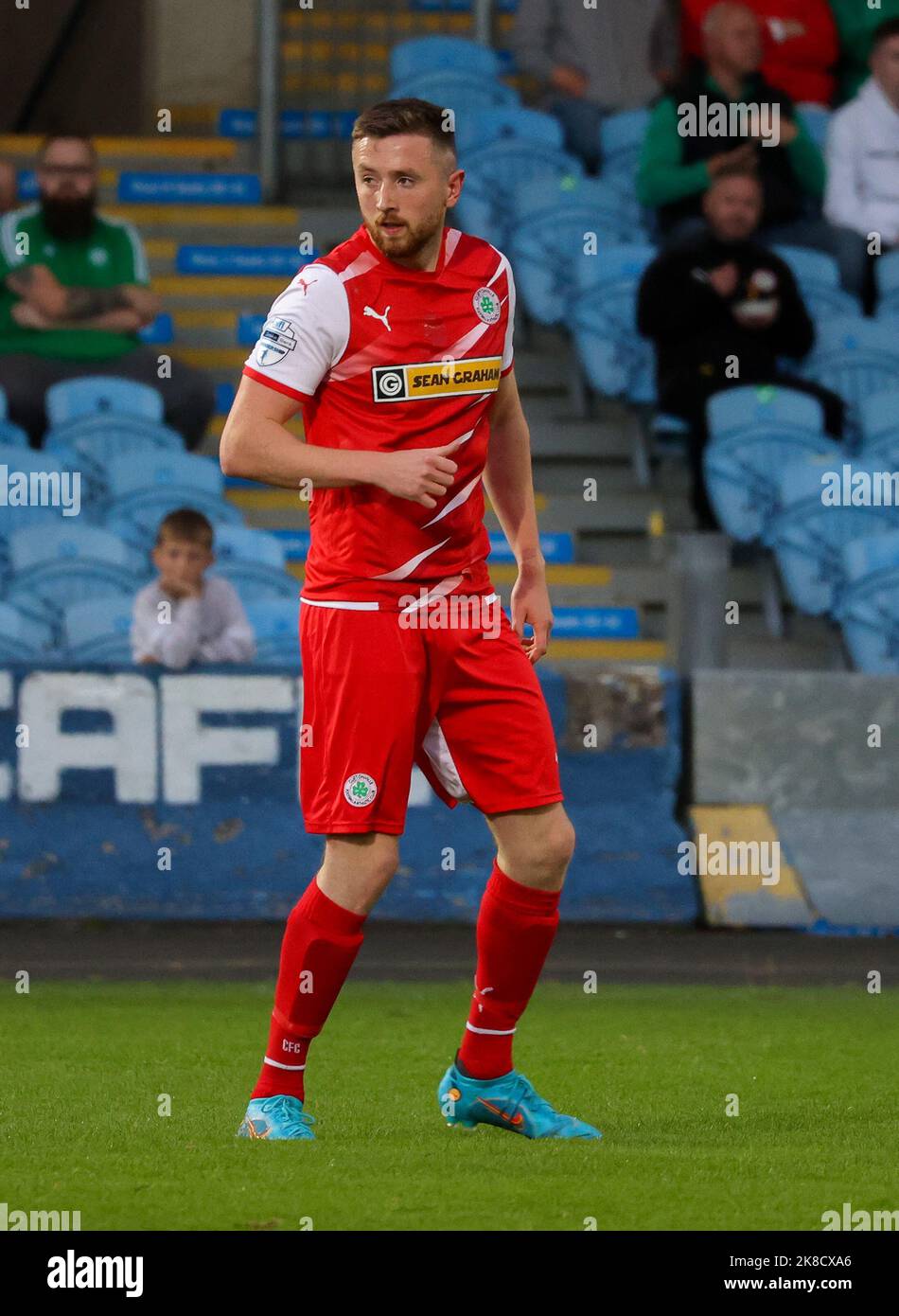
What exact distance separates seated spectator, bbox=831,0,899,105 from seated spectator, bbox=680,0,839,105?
0.32 feet

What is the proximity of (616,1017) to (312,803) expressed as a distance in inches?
117

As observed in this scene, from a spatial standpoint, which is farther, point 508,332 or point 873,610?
point 873,610

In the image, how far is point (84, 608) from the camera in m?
10.6

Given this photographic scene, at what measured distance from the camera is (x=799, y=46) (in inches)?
599

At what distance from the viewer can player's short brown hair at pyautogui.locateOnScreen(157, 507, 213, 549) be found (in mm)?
10055

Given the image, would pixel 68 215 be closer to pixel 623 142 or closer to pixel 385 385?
pixel 623 142

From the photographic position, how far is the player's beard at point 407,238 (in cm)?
502

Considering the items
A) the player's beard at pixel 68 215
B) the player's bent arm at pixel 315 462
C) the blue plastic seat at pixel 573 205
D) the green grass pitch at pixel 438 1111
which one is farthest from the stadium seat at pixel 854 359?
the player's bent arm at pixel 315 462

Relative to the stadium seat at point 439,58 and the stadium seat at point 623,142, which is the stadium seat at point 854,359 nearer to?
the stadium seat at point 623,142

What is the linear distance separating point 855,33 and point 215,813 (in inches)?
325

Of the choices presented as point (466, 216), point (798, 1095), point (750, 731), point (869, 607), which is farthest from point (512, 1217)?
point (466, 216)

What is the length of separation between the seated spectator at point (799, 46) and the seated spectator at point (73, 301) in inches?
186

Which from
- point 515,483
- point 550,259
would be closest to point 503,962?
point 515,483
